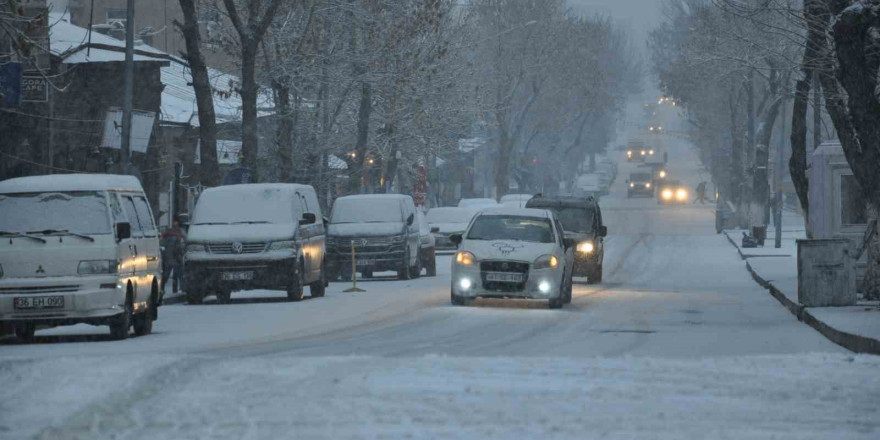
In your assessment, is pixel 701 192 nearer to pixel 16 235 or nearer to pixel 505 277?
pixel 505 277

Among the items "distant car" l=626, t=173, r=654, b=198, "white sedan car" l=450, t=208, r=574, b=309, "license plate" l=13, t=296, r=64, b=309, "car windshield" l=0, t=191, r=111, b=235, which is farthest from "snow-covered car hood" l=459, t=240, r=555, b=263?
"distant car" l=626, t=173, r=654, b=198

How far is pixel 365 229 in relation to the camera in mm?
35000

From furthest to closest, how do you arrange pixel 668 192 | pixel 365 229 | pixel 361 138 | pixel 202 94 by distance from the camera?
pixel 668 192, pixel 361 138, pixel 365 229, pixel 202 94

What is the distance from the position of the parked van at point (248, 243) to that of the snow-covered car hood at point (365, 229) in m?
7.34

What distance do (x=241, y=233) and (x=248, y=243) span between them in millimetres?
262

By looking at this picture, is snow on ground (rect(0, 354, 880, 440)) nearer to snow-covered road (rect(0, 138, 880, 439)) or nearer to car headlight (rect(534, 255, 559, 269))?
snow-covered road (rect(0, 138, 880, 439))

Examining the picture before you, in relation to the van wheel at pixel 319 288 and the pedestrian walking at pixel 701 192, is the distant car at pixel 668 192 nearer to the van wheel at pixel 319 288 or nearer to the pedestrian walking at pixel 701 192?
the pedestrian walking at pixel 701 192

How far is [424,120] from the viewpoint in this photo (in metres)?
54.7

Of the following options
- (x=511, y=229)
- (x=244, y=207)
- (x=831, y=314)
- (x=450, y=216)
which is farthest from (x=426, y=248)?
(x=831, y=314)

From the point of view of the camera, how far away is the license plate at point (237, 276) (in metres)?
25.8

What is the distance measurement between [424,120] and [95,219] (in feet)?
120

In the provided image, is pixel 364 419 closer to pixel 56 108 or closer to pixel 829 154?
pixel 829 154

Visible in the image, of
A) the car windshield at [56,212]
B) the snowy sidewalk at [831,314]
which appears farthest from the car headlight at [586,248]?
the car windshield at [56,212]

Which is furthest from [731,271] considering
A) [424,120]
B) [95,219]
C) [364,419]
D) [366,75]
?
[364,419]
